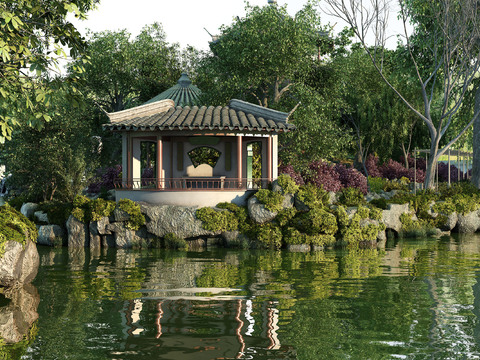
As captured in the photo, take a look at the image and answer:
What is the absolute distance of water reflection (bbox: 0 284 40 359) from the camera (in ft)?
27.3

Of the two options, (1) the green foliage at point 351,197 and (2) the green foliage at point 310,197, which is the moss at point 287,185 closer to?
(2) the green foliage at point 310,197

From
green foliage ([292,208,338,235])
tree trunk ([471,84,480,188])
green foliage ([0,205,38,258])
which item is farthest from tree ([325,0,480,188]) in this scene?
green foliage ([0,205,38,258])

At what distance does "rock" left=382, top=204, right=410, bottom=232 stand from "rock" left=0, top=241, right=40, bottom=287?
1336cm

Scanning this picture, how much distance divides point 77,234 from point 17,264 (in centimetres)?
835

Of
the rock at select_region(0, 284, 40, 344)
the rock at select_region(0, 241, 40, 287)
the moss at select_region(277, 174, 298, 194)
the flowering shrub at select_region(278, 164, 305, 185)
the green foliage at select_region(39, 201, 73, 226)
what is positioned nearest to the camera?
the rock at select_region(0, 284, 40, 344)

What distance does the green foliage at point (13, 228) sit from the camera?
1227 cm

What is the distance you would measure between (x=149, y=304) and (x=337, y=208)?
11.2m

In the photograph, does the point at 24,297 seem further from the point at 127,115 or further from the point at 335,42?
the point at 335,42

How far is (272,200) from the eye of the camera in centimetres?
2073

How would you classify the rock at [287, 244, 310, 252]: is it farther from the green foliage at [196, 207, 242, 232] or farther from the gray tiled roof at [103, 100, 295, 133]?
the gray tiled roof at [103, 100, 295, 133]

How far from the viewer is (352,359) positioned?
7.67m

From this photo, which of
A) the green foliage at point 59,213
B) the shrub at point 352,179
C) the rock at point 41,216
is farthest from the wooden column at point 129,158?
the shrub at point 352,179

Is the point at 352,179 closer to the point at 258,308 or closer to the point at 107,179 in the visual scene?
the point at 107,179

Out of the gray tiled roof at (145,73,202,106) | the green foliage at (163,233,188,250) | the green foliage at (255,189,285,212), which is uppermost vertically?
the gray tiled roof at (145,73,202,106)
